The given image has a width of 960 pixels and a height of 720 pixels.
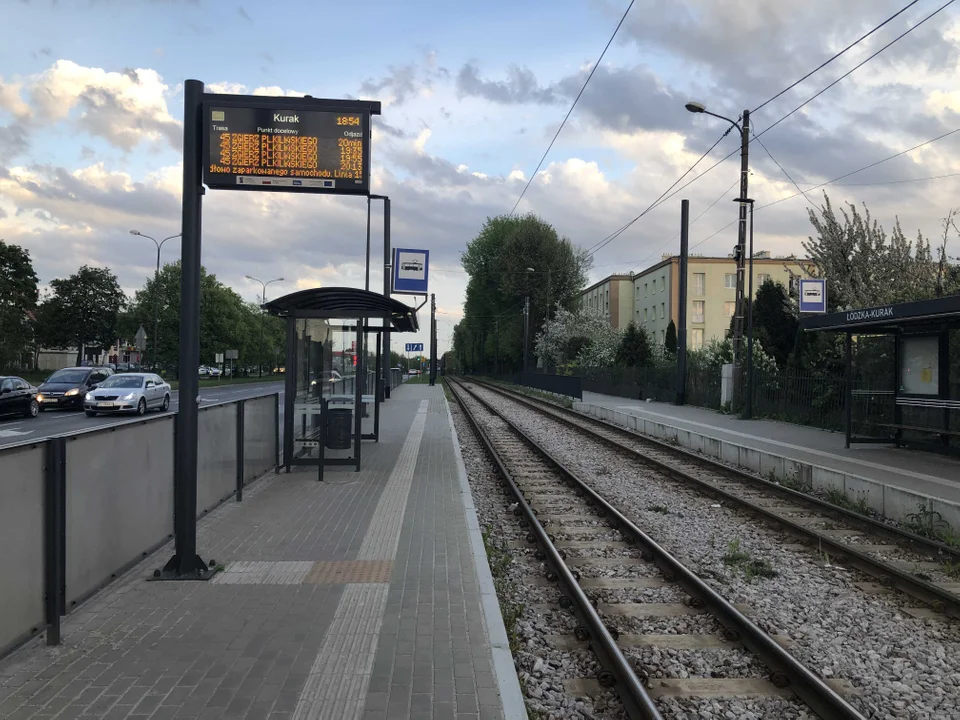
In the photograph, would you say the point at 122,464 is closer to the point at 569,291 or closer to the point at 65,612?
the point at 65,612

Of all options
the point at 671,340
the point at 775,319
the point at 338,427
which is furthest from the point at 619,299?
the point at 338,427

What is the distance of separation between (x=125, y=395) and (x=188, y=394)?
20459 mm

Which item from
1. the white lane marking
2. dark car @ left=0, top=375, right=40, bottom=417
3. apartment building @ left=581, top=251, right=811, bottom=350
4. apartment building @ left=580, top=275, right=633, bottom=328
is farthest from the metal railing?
apartment building @ left=580, top=275, right=633, bottom=328

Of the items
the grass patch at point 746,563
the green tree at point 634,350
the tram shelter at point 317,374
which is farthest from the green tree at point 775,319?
the grass patch at point 746,563

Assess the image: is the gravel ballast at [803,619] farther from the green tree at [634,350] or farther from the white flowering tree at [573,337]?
the white flowering tree at [573,337]

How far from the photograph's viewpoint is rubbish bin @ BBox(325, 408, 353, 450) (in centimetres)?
1186

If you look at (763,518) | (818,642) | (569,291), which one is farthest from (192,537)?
(569,291)

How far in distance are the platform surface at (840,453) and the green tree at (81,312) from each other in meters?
74.9

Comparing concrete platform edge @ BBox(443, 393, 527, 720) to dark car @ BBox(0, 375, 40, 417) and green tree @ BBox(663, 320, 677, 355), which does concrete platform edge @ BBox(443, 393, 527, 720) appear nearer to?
dark car @ BBox(0, 375, 40, 417)

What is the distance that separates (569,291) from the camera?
68250 millimetres

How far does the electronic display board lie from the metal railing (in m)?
2.32

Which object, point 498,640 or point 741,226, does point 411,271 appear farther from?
point 498,640

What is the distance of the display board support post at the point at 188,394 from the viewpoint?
6133 millimetres

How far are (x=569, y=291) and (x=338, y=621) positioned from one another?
64254 millimetres
